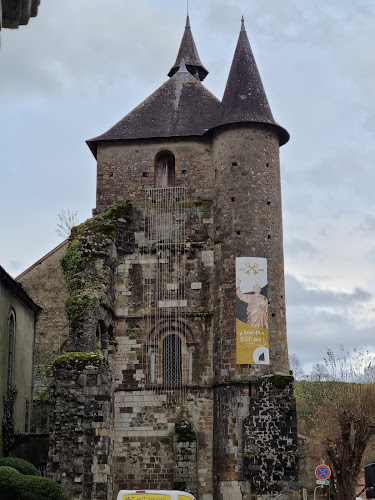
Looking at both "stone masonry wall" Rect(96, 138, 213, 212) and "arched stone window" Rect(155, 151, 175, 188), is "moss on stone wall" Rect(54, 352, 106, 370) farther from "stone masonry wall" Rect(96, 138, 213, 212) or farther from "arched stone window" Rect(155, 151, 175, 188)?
"arched stone window" Rect(155, 151, 175, 188)

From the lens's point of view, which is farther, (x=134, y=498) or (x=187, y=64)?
(x=187, y=64)

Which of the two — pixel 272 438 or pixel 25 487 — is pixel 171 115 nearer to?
pixel 272 438

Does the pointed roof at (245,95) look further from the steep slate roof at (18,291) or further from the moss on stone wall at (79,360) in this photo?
the moss on stone wall at (79,360)

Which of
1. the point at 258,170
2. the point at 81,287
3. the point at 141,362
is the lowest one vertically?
the point at 141,362

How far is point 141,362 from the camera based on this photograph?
2817 centimetres

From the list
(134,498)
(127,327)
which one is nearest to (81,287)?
(127,327)

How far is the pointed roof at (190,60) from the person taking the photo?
36.3 meters

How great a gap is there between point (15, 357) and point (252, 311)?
352 inches

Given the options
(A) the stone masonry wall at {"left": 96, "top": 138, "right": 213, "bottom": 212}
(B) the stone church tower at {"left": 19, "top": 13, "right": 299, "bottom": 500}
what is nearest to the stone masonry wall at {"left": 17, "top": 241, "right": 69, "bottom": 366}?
(A) the stone masonry wall at {"left": 96, "top": 138, "right": 213, "bottom": 212}

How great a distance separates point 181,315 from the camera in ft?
93.5

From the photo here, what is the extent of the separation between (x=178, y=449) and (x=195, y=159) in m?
10.5

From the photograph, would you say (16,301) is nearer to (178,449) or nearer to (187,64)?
(178,449)

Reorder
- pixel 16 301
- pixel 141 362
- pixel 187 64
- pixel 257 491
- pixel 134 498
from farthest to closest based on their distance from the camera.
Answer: pixel 187 64, pixel 16 301, pixel 141 362, pixel 257 491, pixel 134 498

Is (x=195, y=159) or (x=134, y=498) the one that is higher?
(x=195, y=159)
